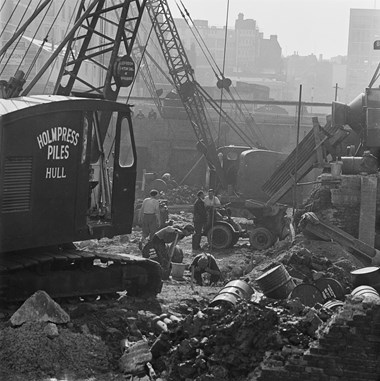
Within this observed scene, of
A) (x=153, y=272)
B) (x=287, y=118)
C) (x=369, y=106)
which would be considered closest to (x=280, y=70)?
(x=287, y=118)

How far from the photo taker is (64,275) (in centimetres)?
1305

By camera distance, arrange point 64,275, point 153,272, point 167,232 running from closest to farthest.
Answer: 1. point 64,275
2. point 153,272
3. point 167,232

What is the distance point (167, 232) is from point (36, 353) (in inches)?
294

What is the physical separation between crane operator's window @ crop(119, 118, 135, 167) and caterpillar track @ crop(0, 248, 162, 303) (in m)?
1.47

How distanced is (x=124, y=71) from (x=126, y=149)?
13.5ft

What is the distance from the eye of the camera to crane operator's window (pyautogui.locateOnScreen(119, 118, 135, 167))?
47.1ft

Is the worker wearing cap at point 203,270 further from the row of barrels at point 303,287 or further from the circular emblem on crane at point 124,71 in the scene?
the row of barrels at point 303,287

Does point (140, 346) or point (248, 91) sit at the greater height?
point (248, 91)

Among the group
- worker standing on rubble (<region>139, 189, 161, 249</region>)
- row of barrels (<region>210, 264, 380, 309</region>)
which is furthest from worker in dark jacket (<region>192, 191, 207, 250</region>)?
row of barrels (<region>210, 264, 380, 309</region>)

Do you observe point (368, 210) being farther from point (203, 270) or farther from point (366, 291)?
point (366, 291)

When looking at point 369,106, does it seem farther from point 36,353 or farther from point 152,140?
point 152,140

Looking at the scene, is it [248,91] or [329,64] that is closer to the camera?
[248,91]

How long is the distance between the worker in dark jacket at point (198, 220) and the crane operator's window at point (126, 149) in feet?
28.7

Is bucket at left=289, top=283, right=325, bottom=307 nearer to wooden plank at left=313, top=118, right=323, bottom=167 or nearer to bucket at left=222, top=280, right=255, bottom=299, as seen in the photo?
bucket at left=222, top=280, right=255, bottom=299
